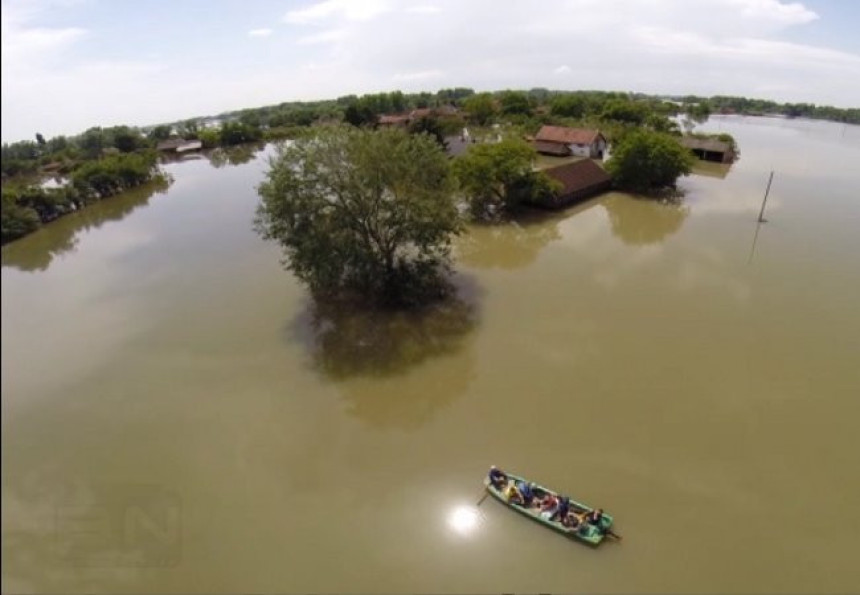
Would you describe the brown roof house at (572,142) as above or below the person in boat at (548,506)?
above

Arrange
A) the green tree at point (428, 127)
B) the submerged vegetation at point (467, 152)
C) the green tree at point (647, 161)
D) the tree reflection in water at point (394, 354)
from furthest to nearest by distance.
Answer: the green tree at point (428, 127) < the green tree at point (647, 161) < the tree reflection in water at point (394, 354) < the submerged vegetation at point (467, 152)

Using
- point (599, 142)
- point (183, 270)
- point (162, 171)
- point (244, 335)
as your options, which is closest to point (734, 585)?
point (244, 335)

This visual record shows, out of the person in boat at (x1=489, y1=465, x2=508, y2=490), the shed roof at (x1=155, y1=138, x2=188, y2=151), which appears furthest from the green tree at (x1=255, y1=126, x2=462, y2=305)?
the shed roof at (x1=155, y1=138, x2=188, y2=151)

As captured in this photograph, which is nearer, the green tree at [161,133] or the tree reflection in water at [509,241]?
the tree reflection in water at [509,241]

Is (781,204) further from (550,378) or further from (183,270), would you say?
(183,270)

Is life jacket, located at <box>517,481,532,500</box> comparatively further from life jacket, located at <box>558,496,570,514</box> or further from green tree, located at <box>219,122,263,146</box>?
green tree, located at <box>219,122,263,146</box>

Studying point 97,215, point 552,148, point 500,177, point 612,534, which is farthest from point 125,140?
point 612,534

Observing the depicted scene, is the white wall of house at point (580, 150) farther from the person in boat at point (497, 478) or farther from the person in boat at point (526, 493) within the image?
the person in boat at point (526, 493)

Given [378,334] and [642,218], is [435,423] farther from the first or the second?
[642,218]

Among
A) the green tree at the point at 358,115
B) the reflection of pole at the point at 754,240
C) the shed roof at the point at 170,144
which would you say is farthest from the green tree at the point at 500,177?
the shed roof at the point at 170,144
